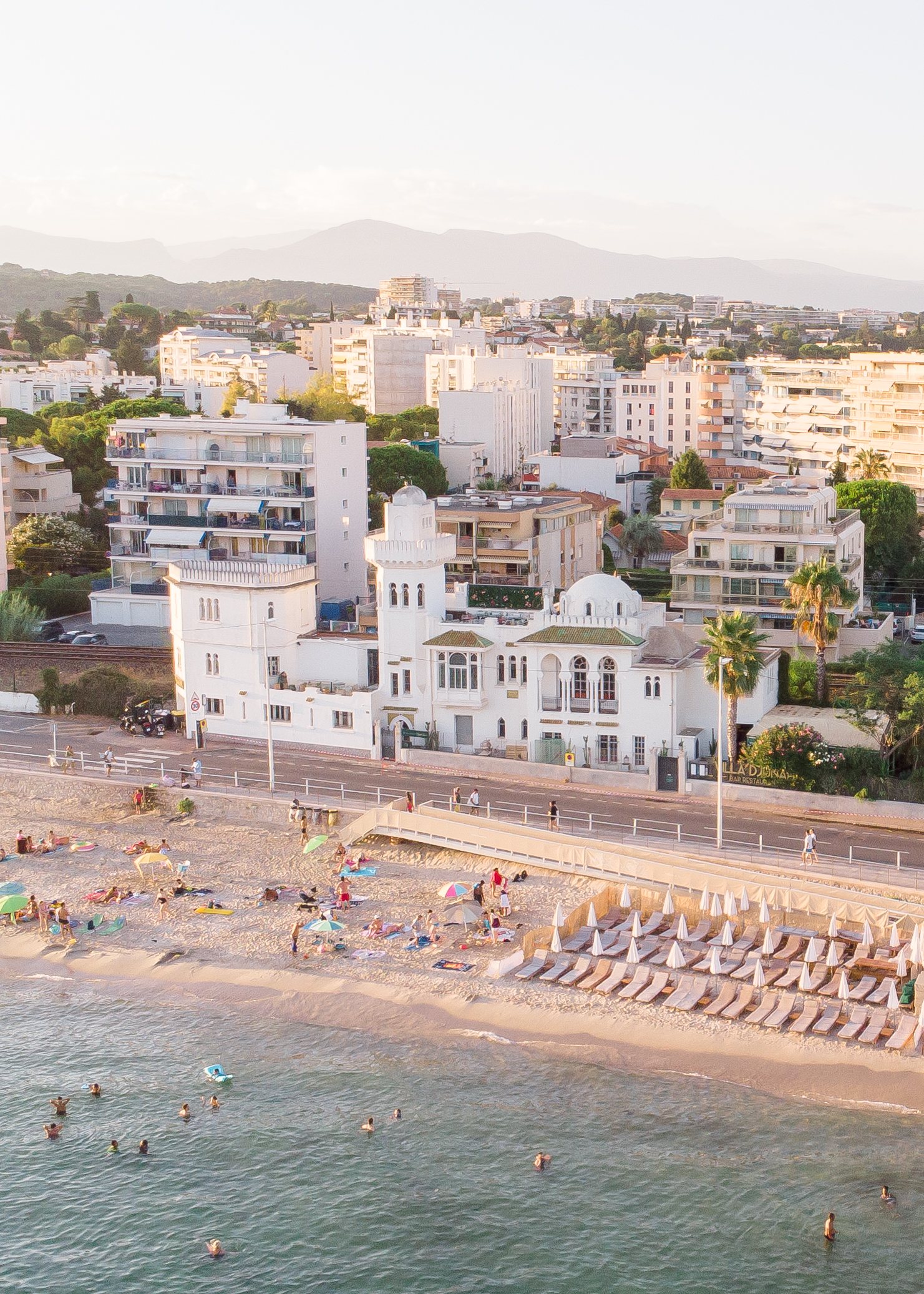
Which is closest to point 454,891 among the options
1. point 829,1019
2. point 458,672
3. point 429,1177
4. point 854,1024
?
point 829,1019

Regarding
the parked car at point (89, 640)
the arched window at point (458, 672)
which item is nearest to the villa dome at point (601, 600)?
the arched window at point (458, 672)

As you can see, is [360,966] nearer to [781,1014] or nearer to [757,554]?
[781,1014]

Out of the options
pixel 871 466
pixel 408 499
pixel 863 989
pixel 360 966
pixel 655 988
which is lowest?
pixel 360 966

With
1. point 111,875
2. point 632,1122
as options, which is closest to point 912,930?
point 632,1122

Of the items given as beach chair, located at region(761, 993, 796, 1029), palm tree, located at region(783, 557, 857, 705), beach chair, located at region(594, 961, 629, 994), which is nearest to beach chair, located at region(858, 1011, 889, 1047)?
beach chair, located at region(761, 993, 796, 1029)

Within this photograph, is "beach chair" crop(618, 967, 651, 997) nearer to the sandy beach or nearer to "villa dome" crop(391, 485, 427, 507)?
the sandy beach

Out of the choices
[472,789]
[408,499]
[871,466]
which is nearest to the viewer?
[472,789]

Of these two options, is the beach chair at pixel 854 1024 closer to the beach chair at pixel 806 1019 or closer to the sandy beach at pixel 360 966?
the sandy beach at pixel 360 966
